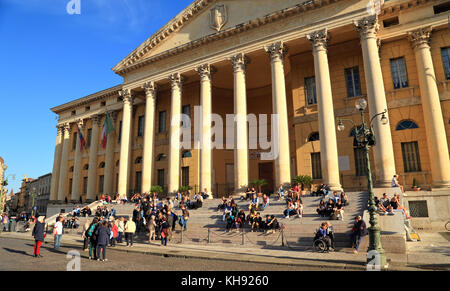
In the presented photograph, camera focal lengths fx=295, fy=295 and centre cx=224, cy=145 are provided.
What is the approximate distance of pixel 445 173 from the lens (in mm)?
18938

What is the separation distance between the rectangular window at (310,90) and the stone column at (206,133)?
330 inches

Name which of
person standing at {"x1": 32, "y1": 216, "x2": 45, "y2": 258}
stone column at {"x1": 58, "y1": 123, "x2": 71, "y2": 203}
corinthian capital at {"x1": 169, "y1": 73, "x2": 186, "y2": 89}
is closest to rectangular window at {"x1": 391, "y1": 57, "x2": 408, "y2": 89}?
corinthian capital at {"x1": 169, "y1": 73, "x2": 186, "y2": 89}

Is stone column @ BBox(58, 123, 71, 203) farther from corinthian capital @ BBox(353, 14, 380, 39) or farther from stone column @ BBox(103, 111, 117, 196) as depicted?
corinthian capital @ BBox(353, 14, 380, 39)

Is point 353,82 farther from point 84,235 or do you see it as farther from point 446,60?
point 84,235

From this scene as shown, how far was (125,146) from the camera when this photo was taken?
30.0 metres

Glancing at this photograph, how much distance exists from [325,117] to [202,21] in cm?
1479

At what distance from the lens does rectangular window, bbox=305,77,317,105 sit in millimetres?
25094

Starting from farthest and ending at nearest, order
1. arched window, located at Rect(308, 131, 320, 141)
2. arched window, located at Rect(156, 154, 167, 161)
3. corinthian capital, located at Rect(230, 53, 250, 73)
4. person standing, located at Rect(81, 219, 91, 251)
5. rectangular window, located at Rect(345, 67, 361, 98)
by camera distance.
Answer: arched window, located at Rect(156, 154, 167, 161)
corinthian capital, located at Rect(230, 53, 250, 73)
arched window, located at Rect(308, 131, 320, 141)
rectangular window, located at Rect(345, 67, 361, 98)
person standing, located at Rect(81, 219, 91, 251)

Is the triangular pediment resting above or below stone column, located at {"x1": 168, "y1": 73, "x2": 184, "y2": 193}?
above

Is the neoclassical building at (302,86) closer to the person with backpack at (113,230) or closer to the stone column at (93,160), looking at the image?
the stone column at (93,160)

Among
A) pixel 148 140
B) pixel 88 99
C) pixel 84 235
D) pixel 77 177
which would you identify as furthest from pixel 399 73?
pixel 77 177

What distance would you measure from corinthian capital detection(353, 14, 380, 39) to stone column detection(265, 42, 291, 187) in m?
5.47

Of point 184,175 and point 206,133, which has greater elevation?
point 206,133

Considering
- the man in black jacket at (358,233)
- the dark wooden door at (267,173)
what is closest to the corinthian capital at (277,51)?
the dark wooden door at (267,173)
